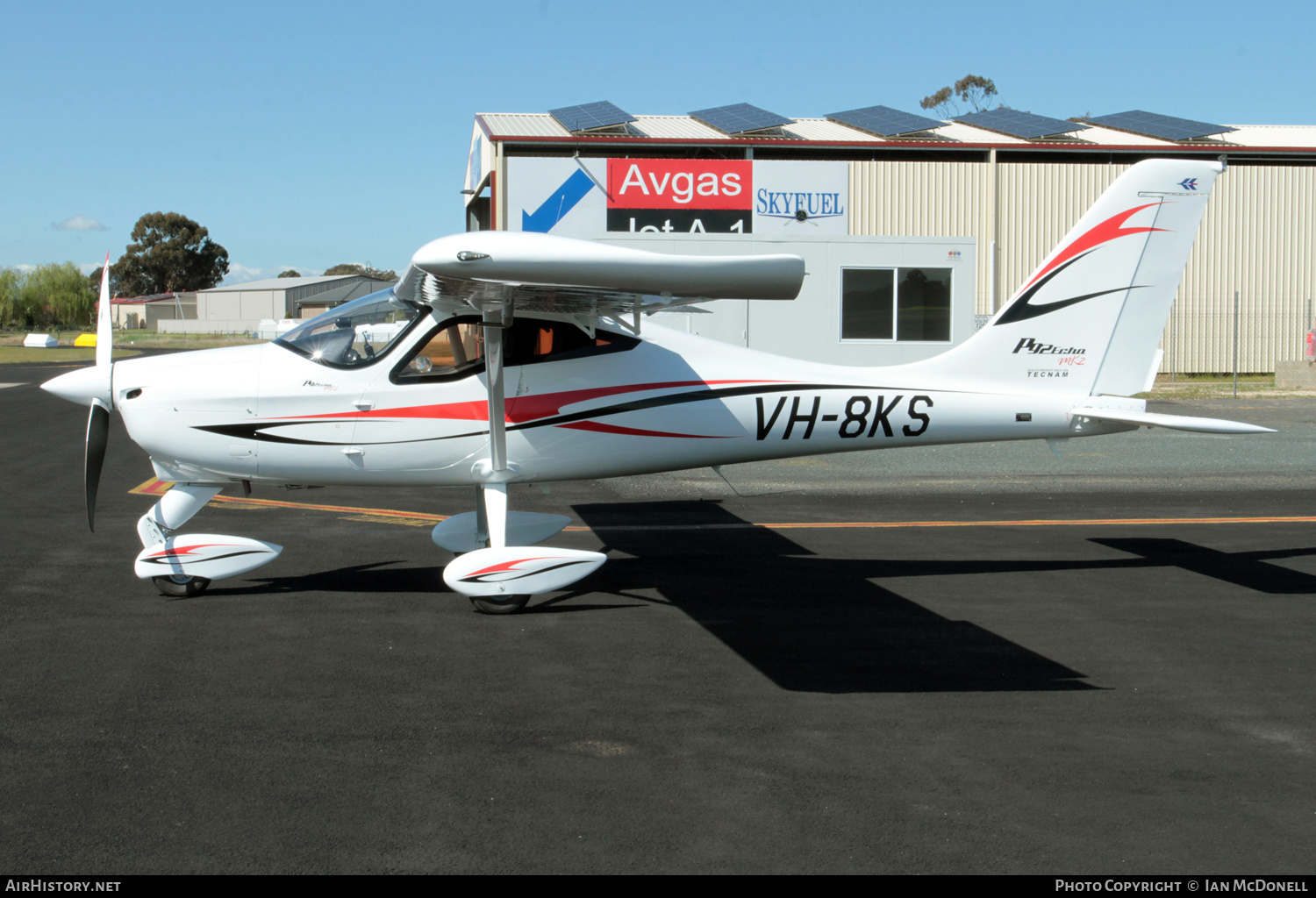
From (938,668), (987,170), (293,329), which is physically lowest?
(938,668)

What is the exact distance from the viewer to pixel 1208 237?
30.1m

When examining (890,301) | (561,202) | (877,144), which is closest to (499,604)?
(890,301)

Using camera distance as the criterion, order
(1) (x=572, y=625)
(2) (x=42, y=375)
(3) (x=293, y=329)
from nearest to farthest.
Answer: (1) (x=572, y=625)
(3) (x=293, y=329)
(2) (x=42, y=375)

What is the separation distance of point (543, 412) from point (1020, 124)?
28.0 metres

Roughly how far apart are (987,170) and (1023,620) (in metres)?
25.5

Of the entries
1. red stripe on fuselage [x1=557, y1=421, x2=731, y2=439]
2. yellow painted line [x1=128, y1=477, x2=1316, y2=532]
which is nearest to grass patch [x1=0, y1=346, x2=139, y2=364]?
yellow painted line [x1=128, y1=477, x2=1316, y2=532]

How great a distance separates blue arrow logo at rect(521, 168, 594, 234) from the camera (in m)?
26.1

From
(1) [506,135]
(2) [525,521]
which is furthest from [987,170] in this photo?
(2) [525,521]

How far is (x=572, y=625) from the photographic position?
643cm

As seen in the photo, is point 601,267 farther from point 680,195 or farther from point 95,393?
point 680,195

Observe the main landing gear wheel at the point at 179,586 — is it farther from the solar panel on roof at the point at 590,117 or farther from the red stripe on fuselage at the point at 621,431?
the solar panel on roof at the point at 590,117

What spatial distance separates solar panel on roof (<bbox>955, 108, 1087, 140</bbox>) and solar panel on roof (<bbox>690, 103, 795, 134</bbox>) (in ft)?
19.4

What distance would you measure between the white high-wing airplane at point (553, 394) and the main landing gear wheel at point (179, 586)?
12 millimetres

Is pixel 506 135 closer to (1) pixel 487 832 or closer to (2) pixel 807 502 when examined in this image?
(2) pixel 807 502
